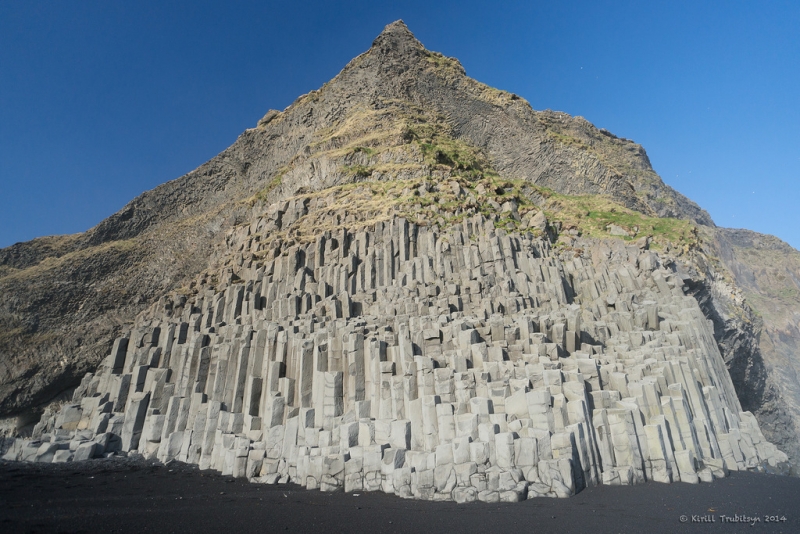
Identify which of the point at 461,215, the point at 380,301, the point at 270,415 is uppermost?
the point at 461,215

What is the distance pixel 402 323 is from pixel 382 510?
8736 mm

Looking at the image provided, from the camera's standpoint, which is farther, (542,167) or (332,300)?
(542,167)

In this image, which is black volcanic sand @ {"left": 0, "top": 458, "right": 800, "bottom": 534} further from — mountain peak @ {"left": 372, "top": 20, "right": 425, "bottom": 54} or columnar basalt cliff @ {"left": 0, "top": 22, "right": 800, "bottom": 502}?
mountain peak @ {"left": 372, "top": 20, "right": 425, "bottom": 54}

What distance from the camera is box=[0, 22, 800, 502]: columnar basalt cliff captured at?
465 inches

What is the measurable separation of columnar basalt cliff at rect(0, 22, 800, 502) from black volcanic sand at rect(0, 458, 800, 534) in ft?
2.06

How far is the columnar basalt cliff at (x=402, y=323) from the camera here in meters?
11.8

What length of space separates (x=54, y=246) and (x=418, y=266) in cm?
3964

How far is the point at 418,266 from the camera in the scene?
76.9 ft

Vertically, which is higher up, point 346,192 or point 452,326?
point 346,192

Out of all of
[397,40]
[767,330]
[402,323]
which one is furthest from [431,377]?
[767,330]

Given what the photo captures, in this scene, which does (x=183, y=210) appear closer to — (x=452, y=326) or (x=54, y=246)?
(x=54, y=246)

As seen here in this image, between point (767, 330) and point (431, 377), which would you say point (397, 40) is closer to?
point (431, 377)

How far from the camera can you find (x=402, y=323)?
18.2m

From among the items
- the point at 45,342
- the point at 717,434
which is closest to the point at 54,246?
the point at 45,342
